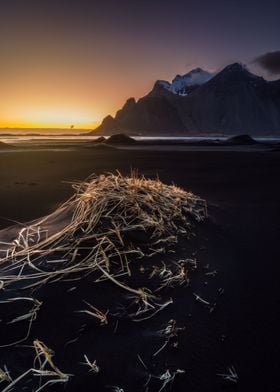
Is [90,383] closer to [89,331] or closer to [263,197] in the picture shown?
[89,331]

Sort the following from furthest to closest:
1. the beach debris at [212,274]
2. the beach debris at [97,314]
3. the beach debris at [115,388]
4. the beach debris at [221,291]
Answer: the beach debris at [212,274]
the beach debris at [221,291]
the beach debris at [97,314]
the beach debris at [115,388]

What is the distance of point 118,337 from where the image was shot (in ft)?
5.76

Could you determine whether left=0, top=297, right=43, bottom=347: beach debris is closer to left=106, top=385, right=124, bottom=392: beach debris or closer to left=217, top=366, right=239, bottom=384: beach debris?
left=106, top=385, right=124, bottom=392: beach debris

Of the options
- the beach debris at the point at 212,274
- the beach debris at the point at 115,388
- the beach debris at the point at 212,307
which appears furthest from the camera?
the beach debris at the point at 212,274

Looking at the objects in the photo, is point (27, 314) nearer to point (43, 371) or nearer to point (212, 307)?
point (43, 371)

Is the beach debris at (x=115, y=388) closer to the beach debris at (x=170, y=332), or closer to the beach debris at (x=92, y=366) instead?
the beach debris at (x=92, y=366)

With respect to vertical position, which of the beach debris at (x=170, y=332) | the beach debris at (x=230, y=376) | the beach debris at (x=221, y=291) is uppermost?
the beach debris at (x=170, y=332)

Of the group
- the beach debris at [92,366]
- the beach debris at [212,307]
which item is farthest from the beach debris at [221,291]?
the beach debris at [92,366]

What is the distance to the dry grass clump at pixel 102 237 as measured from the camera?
2213 mm

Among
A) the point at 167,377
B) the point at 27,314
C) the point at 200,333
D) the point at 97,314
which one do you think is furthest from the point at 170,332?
the point at 27,314

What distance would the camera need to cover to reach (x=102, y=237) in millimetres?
2449

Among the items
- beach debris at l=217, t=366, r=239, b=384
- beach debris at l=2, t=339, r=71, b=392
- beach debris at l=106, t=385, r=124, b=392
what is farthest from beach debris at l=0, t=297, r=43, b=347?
beach debris at l=217, t=366, r=239, b=384

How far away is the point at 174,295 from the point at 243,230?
1.99 meters

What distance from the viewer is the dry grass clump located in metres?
2.21
